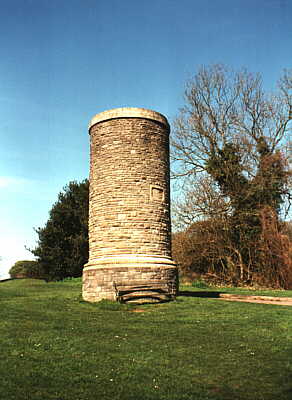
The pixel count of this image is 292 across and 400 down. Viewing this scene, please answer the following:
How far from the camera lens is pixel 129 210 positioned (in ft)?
49.6

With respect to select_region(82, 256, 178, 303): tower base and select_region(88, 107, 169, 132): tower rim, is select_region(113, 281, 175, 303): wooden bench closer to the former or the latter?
select_region(82, 256, 178, 303): tower base

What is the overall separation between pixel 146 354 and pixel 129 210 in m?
7.65

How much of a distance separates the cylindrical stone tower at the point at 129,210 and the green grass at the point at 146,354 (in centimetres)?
185

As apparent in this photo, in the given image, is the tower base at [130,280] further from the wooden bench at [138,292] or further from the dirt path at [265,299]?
the dirt path at [265,299]

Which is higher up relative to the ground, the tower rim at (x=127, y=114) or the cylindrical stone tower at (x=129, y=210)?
the tower rim at (x=127, y=114)

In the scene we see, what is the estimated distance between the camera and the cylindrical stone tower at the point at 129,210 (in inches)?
570

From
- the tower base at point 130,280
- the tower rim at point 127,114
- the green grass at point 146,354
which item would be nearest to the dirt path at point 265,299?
the green grass at point 146,354

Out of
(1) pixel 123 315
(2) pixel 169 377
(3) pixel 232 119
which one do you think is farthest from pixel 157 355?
(3) pixel 232 119

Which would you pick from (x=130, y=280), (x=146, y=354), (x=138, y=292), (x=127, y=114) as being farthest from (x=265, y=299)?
(x=146, y=354)

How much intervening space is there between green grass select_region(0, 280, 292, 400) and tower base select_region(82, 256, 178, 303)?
154 cm

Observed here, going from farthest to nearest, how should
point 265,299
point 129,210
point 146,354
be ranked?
point 265,299 → point 129,210 → point 146,354

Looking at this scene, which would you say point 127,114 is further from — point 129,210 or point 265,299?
point 265,299

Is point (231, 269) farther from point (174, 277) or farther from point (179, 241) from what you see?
point (174, 277)

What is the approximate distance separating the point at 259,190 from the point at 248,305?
11003 mm
